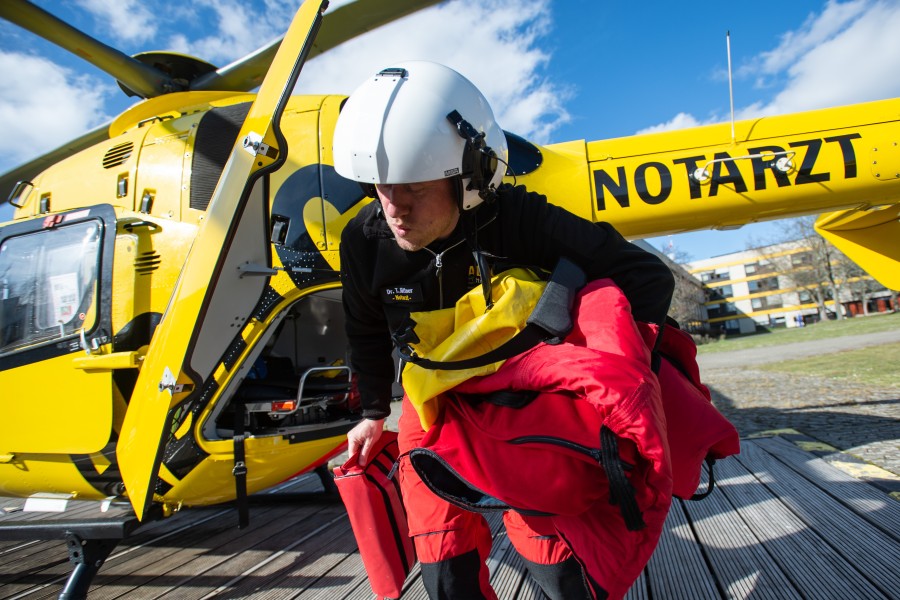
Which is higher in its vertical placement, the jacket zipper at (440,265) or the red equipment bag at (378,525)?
the jacket zipper at (440,265)

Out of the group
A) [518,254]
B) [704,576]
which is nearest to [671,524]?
[704,576]

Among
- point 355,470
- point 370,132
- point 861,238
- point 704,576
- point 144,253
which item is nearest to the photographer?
point 370,132

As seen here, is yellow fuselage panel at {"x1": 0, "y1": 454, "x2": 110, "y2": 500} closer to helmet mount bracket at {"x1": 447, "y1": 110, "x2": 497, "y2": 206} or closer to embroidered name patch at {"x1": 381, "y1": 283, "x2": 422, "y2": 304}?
embroidered name patch at {"x1": 381, "y1": 283, "x2": 422, "y2": 304}

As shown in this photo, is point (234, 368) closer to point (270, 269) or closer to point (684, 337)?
point (270, 269)

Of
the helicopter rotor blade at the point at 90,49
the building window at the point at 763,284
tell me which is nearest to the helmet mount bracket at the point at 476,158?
the helicopter rotor blade at the point at 90,49

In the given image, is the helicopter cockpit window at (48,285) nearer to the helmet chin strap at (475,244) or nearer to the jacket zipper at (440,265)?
the jacket zipper at (440,265)

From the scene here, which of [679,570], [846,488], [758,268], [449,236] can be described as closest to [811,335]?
[846,488]

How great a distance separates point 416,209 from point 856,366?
38.0 feet

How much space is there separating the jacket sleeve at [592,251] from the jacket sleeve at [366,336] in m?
0.56

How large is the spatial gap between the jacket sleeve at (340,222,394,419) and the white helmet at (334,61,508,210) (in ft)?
1.10

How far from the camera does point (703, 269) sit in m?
71.4

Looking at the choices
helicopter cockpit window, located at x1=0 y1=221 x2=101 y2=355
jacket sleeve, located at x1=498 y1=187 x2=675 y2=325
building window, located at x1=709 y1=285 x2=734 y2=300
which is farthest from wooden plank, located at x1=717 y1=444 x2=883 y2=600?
building window, located at x1=709 y1=285 x2=734 y2=300

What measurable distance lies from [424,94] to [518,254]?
0.61 m

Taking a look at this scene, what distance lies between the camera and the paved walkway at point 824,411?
4047mm
